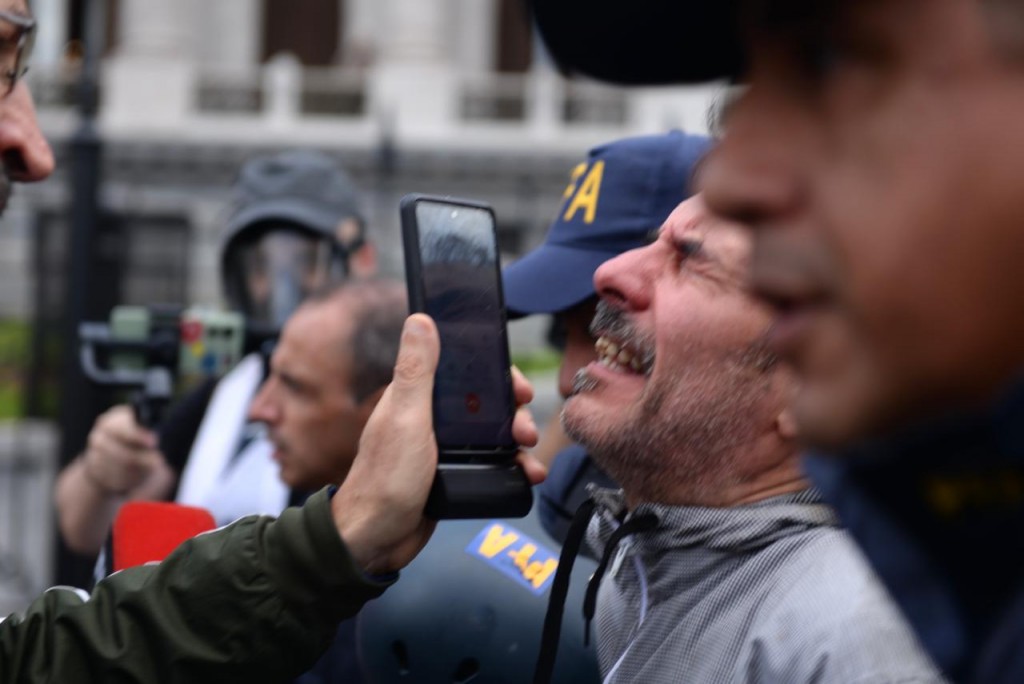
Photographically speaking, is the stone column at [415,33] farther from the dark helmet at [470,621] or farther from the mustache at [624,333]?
the mustache at [624,333]

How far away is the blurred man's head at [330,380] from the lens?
3643 mm

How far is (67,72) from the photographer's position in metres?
21.0

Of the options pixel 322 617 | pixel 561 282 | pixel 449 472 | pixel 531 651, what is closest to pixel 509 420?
pixel 449 472

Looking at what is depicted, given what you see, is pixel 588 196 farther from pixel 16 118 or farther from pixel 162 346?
pixel 162 346

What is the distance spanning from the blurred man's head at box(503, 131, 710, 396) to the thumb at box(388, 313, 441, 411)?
0.86 meters

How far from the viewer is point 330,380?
3.72 metres

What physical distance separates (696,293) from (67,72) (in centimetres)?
2042

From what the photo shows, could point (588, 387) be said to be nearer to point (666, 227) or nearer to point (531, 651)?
point (666, 227)

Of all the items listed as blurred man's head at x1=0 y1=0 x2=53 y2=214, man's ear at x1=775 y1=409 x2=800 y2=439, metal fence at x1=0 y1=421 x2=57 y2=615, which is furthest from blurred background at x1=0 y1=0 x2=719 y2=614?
man's ear at x1=775 y1=409 x2=800 y2=439

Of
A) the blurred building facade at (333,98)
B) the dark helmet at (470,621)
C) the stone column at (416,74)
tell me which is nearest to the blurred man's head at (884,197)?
the dark helmet at (470,621)

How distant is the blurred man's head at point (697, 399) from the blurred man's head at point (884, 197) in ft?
3.35

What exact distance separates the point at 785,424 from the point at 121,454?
2529mm

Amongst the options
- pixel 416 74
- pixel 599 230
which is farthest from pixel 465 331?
pixel 416 74

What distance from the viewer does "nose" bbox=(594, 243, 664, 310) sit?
2023 mm
